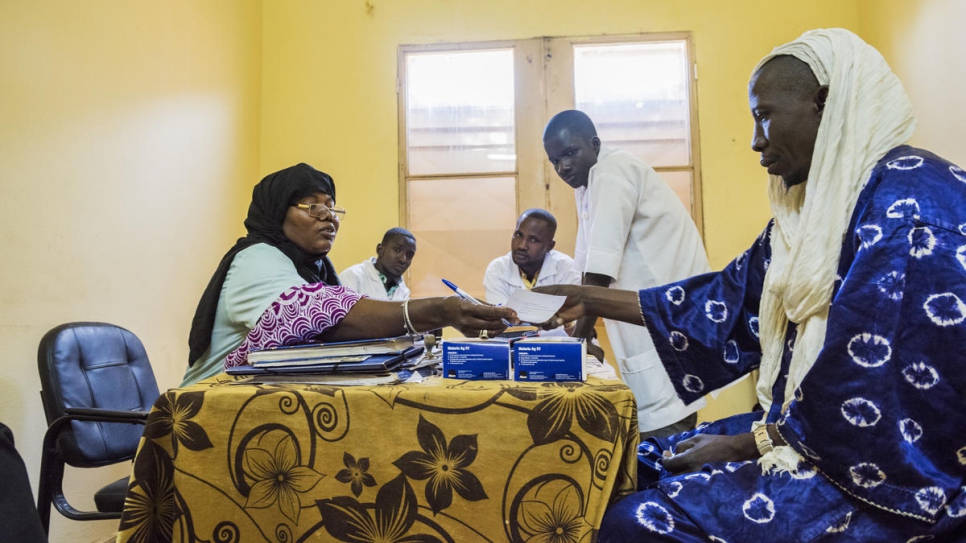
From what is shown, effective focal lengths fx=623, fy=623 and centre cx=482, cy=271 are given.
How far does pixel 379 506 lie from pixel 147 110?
2.75 metres

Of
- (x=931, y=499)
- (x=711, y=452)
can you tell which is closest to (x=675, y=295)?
(x=711, y=452)

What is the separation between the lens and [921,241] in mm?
1006

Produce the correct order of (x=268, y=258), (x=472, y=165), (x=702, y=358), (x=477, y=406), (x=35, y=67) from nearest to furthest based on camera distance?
1. (x=477, y=406)
2. (x=702, y=358)
3. (x=268, y=258)
4. (x=35, y=67)
5. (x=472, y=165)

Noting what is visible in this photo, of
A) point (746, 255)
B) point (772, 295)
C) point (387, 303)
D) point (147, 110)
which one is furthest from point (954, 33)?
point (147, 110)

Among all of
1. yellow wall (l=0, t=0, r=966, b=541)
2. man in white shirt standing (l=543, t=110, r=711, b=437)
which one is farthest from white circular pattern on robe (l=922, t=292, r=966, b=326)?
yellow wall (l=0, t=0, r=966, b=541)

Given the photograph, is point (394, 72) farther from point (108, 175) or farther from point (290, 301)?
point (290, 301)

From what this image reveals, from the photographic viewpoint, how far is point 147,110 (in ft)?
10.1

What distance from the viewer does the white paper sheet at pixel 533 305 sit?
1.50 meters

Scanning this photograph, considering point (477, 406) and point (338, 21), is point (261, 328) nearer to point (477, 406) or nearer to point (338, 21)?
point (477, 406)

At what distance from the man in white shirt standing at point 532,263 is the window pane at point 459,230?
56 centimetres

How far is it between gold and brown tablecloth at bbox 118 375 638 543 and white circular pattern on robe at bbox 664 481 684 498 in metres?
0.06

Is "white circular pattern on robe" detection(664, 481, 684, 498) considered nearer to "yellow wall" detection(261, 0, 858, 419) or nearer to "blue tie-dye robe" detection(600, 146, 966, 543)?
"blue tie-dye robe" detection(600, 146, 966, 543)

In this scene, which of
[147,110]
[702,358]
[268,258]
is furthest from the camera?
[147,110]

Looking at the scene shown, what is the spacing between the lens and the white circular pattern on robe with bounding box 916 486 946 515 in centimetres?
92
